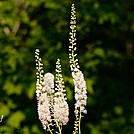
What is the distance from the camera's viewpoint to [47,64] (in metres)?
6.39

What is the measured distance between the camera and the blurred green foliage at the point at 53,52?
654 centimetres

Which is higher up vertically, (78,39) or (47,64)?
(78,39)

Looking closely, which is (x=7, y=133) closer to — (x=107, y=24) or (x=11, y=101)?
(x=11, y=101)

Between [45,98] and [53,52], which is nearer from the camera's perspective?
[45,98]

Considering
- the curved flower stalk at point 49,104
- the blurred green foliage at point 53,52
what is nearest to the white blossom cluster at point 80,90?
the curved flower stalk at point 49,104

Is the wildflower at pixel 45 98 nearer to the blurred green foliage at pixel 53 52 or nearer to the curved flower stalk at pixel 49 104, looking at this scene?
the curved flower stalk at pixel 49 104

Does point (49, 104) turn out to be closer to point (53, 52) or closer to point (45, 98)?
point (45, 98)

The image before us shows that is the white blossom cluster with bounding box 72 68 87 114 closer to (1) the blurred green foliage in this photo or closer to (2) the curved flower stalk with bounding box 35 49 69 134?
(2) the curved flower stalk with bounding box 35 49 69 134

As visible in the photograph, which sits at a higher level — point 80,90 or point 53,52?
point 53,52

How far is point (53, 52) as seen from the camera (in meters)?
6.67

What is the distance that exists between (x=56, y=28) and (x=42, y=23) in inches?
14.3

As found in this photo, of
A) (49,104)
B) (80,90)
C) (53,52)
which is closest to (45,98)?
(49,104)

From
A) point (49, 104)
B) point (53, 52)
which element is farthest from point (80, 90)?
point (53, 52)

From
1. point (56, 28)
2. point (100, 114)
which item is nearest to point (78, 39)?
point (56, 28)
